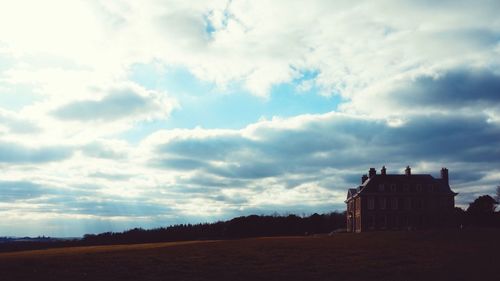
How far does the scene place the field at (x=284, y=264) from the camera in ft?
124

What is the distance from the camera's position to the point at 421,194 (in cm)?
9731

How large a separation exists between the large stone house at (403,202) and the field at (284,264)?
38.3 meters

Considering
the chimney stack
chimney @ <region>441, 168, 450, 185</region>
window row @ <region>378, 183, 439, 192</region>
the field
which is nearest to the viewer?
the field

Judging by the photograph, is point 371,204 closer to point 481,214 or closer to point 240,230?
point 481,214

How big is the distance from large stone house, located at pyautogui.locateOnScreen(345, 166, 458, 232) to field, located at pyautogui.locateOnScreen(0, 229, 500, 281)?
38.3 metres

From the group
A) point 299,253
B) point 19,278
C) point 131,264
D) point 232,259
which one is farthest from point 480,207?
point 19,278

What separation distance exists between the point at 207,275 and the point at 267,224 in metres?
99.6

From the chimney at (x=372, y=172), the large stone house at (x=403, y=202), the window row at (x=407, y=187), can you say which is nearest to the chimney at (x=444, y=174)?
the large stone house at (x=403, y=202)

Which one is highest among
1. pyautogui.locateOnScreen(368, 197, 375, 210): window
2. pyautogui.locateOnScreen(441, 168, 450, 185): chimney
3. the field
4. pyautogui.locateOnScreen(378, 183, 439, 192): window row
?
pyautogui.locateOnScreen(441, 168, 450, 185): chimney

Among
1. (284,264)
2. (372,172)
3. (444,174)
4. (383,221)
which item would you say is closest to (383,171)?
(372,172)

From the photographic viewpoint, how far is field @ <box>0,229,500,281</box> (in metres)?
37.9

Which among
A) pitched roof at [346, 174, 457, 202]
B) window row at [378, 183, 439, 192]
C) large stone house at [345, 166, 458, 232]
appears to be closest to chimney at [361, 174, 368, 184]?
pitched roof at [346, 174, 457, 202]

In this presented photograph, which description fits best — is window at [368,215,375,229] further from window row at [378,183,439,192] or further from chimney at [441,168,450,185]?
chimney at [441,168,450,185]

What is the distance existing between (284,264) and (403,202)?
59.7 m
